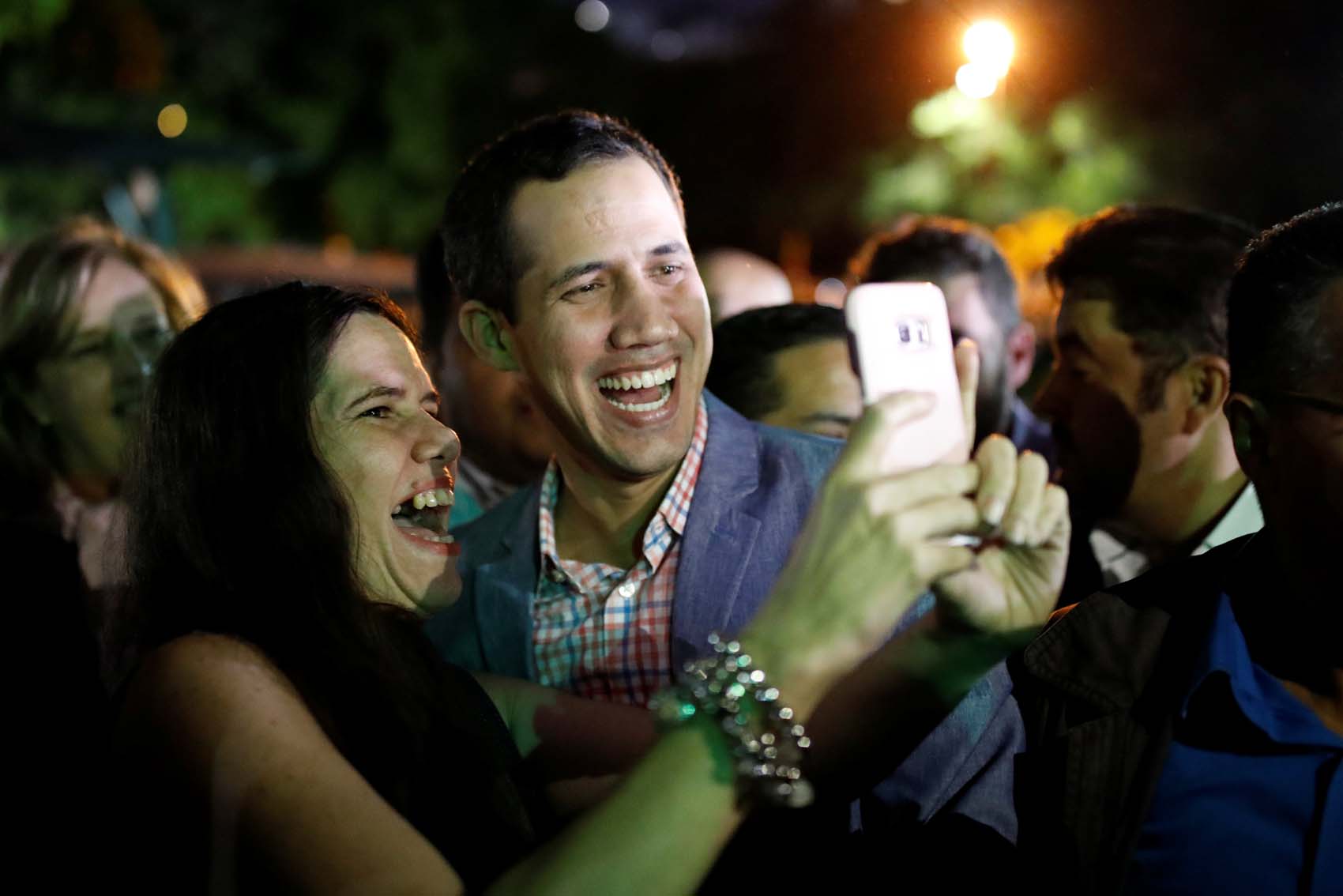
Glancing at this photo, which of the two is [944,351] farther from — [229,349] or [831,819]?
[229,349]

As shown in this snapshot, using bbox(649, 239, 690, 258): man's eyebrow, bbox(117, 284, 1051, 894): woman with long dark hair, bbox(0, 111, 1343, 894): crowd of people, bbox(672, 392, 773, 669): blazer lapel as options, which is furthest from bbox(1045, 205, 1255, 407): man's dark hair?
bbox(117, 284, 1051, 894): woman with long dark hair

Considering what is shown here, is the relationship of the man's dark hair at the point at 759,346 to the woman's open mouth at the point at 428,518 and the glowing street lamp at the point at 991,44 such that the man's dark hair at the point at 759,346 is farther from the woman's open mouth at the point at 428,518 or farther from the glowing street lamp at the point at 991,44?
the woman's open mouth at the point at 428,518

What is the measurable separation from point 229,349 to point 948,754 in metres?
1.56

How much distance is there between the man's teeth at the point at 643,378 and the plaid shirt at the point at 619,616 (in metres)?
0.17

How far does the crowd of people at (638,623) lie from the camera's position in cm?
178

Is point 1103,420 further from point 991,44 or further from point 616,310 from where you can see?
point 616,310

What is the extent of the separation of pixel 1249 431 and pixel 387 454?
1.68m

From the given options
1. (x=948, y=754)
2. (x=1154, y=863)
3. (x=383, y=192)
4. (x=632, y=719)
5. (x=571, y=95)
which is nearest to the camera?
(x=1154, y=863)

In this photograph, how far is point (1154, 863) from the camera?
222cm

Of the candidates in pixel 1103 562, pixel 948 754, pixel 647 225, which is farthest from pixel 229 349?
pixel 1103 562

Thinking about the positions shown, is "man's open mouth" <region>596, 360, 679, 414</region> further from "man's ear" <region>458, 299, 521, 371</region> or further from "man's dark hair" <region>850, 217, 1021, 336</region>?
"man's dark hair" <region>850, 217, 1021, 336</region>

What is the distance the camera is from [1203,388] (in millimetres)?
3760

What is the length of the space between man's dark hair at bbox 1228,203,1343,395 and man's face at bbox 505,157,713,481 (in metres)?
1.13

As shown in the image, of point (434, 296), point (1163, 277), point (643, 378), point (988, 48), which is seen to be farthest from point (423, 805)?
point (434, 296)
